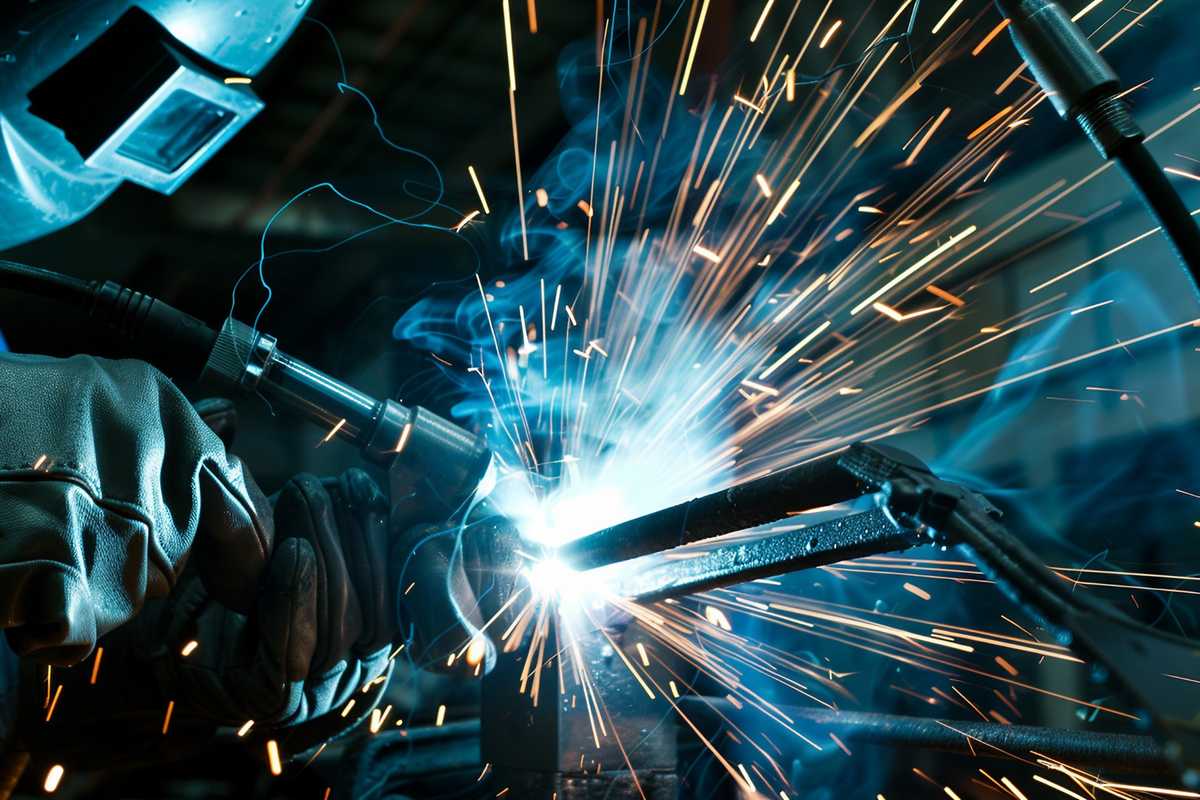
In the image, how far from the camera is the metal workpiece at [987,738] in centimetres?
91

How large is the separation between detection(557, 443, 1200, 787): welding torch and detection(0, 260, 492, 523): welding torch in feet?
0.94

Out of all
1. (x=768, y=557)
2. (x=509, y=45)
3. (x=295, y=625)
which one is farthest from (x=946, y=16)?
(x=295, y=625)

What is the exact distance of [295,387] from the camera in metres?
1.34

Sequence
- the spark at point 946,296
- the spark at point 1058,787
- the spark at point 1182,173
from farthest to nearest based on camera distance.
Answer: the spark at point 946,296 < the spark at point 1182,173 < the spark at point 1058,787

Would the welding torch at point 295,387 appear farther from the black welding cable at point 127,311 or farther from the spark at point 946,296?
the spark at point 946,296

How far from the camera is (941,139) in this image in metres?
1.83

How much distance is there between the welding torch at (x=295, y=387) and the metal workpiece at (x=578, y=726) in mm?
294

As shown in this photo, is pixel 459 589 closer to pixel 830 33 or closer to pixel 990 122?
pixel 830 33

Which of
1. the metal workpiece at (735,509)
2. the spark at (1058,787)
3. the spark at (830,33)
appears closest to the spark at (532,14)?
the spark at (830,33)

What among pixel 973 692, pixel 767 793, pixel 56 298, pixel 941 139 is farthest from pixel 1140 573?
A: pixel 56 298

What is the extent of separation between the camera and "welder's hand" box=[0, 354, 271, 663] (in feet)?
2.93

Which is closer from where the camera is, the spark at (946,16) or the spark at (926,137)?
the spark at (946,16)

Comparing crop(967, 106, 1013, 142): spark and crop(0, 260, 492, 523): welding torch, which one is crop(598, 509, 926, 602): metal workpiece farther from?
crop(967, 106, 1013, 142): spark

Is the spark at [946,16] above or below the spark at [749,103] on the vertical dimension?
above
